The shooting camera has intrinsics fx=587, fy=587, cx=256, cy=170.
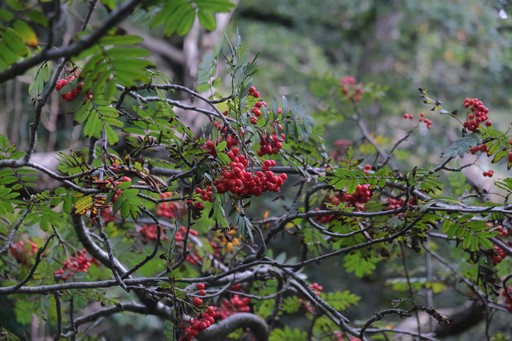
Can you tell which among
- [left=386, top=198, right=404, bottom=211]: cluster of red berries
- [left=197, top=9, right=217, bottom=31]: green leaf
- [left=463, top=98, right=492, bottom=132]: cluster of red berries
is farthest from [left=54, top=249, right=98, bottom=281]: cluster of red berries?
[left=463, top=98, right=492, bottom=132]: cluster of red berries

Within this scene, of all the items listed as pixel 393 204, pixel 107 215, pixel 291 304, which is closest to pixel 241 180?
pixel 393 204

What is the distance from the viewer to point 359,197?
203 cm

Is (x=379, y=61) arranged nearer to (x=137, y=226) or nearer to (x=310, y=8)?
(x=310, y=8)

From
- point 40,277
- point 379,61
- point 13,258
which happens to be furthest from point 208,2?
point 379,61

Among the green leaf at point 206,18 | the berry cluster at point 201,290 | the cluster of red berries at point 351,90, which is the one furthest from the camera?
the cluster of red berries at point 351,90

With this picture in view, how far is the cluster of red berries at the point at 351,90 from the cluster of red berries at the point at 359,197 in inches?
65.4

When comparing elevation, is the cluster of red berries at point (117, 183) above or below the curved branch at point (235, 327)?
above

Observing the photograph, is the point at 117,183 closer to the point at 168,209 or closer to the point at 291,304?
the point at 168,209

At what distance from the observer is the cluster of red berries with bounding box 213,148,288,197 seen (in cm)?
157

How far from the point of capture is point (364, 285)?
6.40 meters

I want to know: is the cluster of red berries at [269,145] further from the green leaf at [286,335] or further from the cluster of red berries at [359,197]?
the green leaf at [286,335]

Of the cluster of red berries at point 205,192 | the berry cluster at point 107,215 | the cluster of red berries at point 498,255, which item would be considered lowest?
the cluster of red berries at point 498,255

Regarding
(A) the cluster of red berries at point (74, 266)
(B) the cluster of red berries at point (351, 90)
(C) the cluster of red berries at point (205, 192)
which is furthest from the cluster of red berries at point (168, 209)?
(B) the cluster of red berries at point (351, 90)

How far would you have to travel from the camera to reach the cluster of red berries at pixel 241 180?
1566mm
